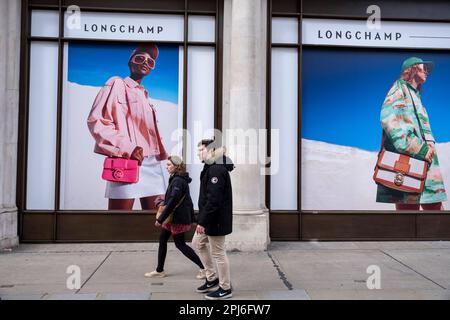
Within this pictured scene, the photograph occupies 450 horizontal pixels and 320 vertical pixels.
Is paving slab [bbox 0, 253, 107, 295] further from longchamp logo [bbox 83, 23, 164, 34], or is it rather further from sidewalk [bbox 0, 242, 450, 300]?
longchamp logo [bbox 83, 23, 164, 34]

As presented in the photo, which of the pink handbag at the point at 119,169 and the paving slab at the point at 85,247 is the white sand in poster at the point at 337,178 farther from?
the pink handbag at the point at 119,169

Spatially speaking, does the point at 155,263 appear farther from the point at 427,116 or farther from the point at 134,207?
the point at 427,116

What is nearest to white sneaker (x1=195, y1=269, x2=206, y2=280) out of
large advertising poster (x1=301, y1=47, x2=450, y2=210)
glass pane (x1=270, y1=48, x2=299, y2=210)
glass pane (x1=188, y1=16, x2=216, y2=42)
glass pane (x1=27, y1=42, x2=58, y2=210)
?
glass pane (x1=270, y1=48, x2=299, y2=210)

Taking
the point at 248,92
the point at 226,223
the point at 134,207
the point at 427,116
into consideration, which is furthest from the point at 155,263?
the point at 427,116

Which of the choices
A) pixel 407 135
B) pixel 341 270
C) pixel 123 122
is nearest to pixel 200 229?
pixel 341 270

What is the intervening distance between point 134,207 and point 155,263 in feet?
5.62

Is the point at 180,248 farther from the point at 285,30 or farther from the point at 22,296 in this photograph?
the point at 285,30

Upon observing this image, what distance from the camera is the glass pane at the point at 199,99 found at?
8.52 metres

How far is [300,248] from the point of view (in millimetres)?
8109

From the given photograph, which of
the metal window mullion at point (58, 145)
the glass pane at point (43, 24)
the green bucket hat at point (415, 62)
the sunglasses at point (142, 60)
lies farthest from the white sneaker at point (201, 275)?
the green bucket hat at point (415, 62)

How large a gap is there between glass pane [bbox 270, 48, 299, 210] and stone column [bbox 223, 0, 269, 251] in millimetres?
631

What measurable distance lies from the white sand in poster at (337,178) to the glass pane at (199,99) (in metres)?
1.93

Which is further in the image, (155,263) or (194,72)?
(194,72)
